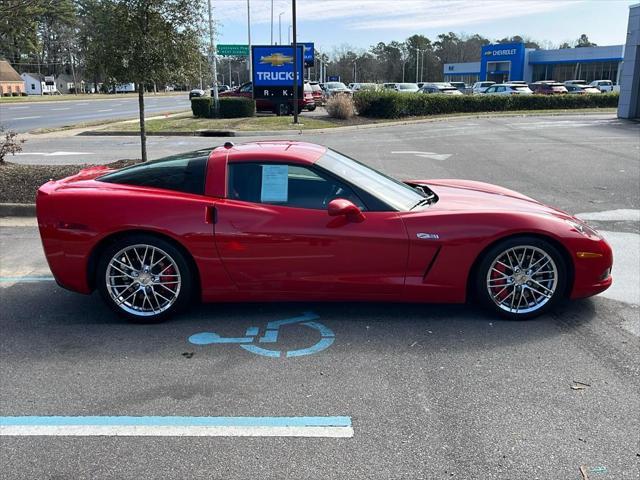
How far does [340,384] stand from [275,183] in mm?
1694

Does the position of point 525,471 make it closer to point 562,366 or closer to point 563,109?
point 562,366

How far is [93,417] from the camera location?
3182 millimetres

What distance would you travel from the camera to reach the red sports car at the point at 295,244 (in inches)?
168

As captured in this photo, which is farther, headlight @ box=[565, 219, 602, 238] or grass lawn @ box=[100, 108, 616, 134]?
grass lawn @ box=[100, 108, 616, 134]

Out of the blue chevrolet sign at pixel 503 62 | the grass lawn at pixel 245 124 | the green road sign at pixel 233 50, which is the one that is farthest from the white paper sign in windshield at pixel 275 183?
the blue chevrolet sign at pixel 503 62

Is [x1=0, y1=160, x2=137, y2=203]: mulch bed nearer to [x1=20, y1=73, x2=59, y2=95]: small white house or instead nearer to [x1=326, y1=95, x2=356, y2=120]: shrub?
[x1=326, y1=95, x2=356, y2=120]: shrub

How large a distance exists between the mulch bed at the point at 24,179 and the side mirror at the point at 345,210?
6.05 m

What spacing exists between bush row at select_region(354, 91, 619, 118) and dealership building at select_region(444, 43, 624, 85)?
41346 millimetres

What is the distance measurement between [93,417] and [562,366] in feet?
9.65

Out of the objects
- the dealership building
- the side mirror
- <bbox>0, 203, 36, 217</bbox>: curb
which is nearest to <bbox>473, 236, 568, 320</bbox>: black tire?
the side mirror

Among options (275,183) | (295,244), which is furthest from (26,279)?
(295,244)

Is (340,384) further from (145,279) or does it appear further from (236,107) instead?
(236,107)

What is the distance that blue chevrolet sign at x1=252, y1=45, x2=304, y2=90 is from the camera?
26688 millimetres

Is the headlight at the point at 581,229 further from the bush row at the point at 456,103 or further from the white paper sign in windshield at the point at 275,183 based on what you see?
the bush row at the point at 456,103
